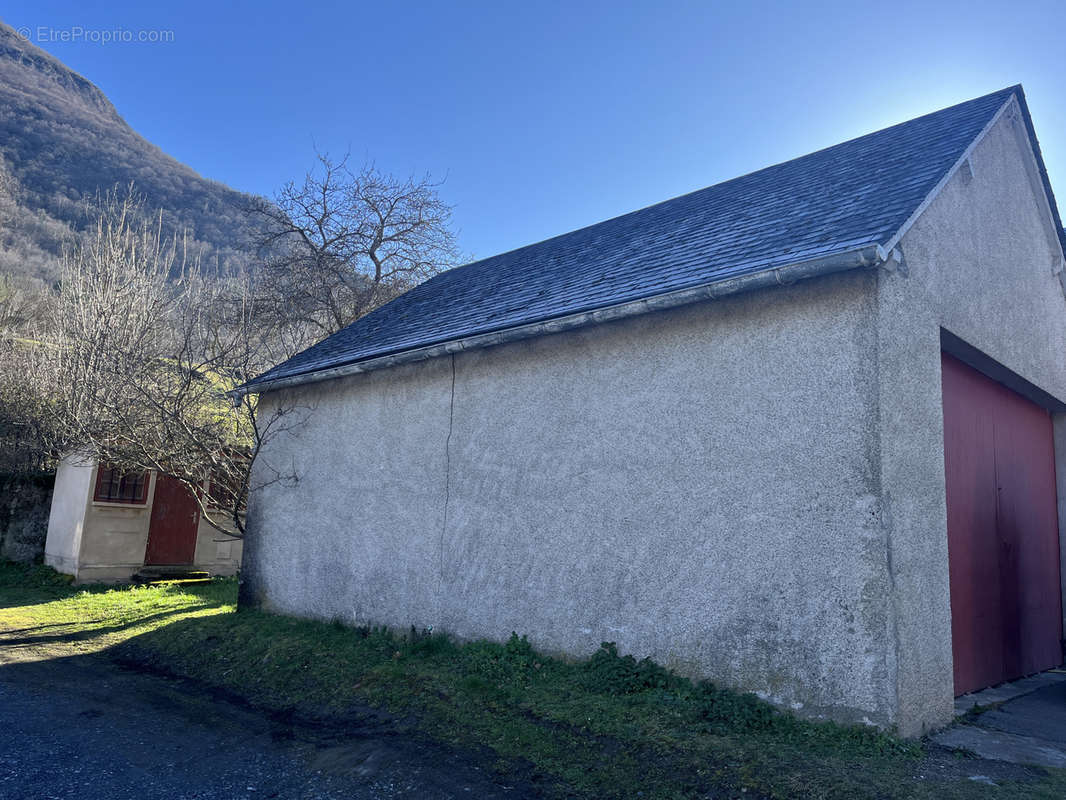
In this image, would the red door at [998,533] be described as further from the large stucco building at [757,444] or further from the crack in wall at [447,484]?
the crack in wall at [447,484]

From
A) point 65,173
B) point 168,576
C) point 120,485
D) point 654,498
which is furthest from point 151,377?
point 65,173

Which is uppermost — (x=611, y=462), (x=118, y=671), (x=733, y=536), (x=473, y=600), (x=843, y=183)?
(x=843, y=183)

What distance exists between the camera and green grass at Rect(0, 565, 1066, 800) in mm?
4234

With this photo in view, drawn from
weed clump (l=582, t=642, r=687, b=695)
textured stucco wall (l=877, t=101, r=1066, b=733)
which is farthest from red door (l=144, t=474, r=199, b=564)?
textured stucco wall (l=877, t=101, r=1066, b=733)

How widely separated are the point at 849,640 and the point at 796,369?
1.96 metres

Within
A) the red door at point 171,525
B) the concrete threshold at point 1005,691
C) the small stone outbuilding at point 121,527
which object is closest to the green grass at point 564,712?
the concrete threshold at point 1005,691

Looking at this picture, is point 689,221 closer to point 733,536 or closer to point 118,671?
point 733,536

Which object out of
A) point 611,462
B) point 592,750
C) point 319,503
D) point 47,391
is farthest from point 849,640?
point 47,391

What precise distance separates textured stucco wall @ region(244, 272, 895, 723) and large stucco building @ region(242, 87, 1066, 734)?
2cm

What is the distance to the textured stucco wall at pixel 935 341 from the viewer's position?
16.2 feet

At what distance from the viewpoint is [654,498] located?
19.9ft

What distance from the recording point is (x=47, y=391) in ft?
51.2

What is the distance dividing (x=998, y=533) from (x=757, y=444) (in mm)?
3619

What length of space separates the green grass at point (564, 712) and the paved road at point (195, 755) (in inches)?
14.7
